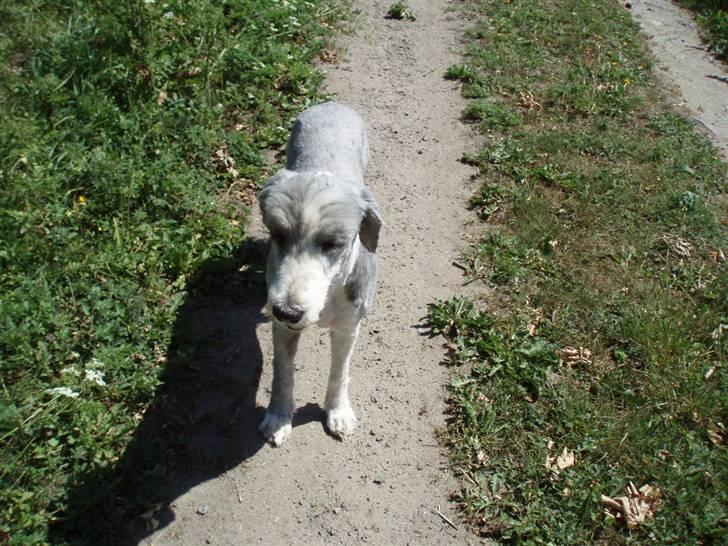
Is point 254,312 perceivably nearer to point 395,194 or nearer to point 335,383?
point 335,383

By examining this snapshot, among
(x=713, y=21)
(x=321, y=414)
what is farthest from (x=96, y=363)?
(x=713, y=21)

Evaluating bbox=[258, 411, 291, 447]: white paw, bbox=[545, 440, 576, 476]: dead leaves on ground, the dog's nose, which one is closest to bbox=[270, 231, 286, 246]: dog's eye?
the dog's nose

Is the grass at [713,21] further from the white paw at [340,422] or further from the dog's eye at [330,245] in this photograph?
the dog's eye at [330,245]

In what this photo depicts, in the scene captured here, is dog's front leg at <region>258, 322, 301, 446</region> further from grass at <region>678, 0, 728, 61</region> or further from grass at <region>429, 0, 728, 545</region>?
grass at <region>678, 0, 728, 61</region>

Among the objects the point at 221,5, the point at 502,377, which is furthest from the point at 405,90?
the point at 502,377

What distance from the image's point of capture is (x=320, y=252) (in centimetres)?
297

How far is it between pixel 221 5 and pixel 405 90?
2476 millimetres

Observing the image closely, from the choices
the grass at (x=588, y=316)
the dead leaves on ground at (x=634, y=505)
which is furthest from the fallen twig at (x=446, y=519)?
the dead leaves on ground at (x=634, y=505)

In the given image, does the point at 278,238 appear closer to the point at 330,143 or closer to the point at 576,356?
the point at 330,143

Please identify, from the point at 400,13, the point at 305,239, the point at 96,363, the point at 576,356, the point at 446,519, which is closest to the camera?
the point at 305,239

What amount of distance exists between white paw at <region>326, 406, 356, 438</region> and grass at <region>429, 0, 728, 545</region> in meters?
0.70

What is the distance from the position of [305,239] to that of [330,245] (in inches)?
5.4

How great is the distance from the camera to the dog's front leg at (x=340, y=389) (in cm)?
373

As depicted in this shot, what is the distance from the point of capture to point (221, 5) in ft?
23.6
